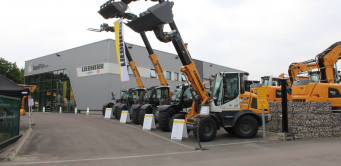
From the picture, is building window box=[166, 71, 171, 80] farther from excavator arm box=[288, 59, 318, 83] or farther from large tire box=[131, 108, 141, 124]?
excavator arm box=[288, 59, 318, 83]

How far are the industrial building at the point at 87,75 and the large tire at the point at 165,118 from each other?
11.5 metres

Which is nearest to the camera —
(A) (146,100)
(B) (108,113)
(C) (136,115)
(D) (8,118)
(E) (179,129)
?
(D) (8,118)

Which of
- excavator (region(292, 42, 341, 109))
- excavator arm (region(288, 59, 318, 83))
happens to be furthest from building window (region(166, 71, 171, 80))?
excavator (region(292, 42, 341, 109))

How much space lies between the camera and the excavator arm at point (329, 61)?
13.9m

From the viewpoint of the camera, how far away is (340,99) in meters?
12.3

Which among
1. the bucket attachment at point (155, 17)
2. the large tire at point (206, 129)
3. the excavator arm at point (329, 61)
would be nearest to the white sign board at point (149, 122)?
the large tire at point (206, 129)

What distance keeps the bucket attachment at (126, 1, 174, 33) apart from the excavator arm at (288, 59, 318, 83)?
10.7 m

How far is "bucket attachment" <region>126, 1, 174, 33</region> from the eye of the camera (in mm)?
9571

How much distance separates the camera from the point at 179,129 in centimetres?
1007

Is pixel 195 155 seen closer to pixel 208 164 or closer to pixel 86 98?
pixel 208 164

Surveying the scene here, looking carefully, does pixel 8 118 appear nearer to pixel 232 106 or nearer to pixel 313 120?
pixel 232 106

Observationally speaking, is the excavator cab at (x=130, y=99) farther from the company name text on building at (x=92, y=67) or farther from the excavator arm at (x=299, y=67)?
the excavator arm at (x=299, y=67)

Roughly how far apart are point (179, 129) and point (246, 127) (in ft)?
9.39

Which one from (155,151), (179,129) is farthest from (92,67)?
(155,151)
